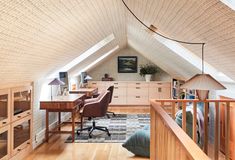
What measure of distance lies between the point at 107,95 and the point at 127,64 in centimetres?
425

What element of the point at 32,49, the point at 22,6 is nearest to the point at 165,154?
the point at 22,6

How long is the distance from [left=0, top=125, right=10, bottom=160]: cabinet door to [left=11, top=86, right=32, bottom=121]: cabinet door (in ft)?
0.75

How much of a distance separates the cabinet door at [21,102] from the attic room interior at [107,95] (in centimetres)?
1

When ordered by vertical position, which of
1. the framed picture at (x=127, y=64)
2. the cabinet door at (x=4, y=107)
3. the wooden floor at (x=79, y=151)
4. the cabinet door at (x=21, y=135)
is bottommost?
the wooden floor at (x=79, y=151)

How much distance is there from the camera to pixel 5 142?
3.18 meters

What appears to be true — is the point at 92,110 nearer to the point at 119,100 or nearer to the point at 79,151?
the point at 79,151

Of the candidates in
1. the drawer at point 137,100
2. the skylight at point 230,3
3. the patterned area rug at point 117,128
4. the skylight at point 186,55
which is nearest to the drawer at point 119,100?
the drawer at point 137,100

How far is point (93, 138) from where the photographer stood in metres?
4.72

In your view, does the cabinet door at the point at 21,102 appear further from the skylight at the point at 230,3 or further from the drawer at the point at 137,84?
the drawer at the point at 137,84

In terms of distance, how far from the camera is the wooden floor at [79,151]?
146 inches

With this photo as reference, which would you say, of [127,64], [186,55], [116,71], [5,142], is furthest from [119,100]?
[5,142]

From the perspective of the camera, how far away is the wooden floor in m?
3.71

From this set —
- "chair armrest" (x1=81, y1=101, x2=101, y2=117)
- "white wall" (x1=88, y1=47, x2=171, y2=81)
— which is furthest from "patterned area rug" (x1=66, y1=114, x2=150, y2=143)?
"white wall" (x1=88, y1=47, x2=171, y2=81)

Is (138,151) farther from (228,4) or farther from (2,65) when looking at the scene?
(228,4)
